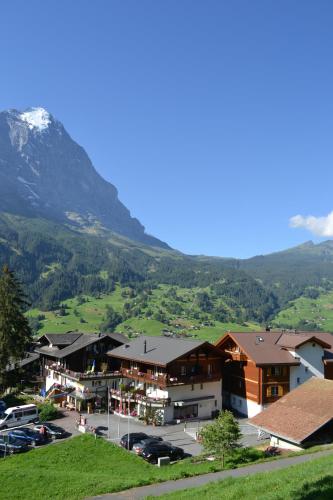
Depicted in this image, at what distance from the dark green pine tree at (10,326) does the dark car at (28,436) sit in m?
17.8

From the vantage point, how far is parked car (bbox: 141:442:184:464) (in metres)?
39.0

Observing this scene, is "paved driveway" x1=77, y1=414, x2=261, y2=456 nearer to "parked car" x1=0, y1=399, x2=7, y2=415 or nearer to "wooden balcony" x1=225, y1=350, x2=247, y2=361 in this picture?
"wooden balcony" x1=225, y1=350, x2=247, y2=361

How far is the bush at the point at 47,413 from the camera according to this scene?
52438 millimetres

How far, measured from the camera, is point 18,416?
5056 cm

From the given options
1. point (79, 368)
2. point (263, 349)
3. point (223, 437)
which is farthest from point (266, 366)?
point (79, 368)

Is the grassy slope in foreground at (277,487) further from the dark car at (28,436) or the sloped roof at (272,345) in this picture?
the sloped roof at (272,345)

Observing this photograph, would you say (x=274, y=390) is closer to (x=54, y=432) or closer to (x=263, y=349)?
(x=263, y=349)

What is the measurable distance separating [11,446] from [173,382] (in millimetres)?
19834

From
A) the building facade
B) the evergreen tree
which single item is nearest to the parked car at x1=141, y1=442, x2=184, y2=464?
the evergreen tree

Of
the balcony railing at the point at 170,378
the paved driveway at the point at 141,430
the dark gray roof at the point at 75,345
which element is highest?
the dark gray roof at the point at 75,345

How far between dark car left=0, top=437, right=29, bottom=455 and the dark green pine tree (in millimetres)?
20090

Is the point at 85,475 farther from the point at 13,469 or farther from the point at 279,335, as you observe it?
the point at 279,335

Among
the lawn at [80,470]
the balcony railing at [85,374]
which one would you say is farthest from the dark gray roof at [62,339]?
the lawn at [80,470]

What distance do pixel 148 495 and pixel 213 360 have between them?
112 ft
